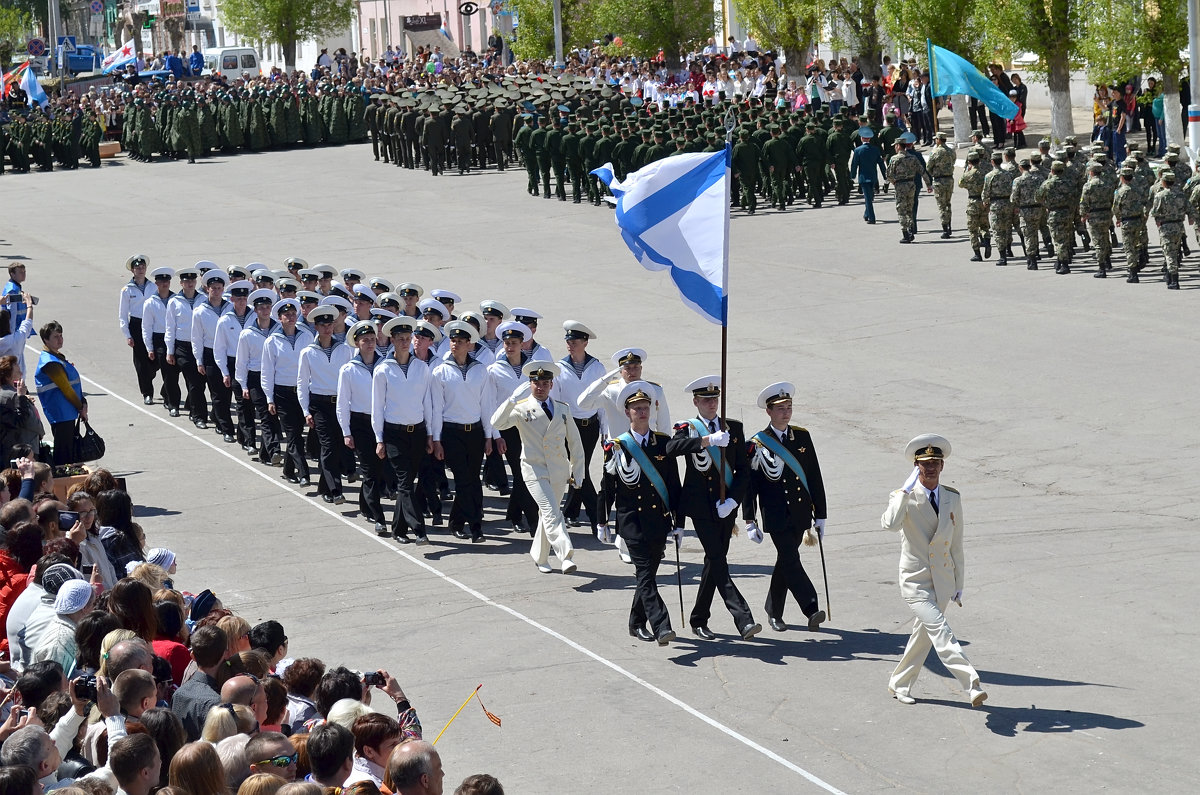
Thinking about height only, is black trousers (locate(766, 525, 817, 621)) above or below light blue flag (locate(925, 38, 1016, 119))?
below

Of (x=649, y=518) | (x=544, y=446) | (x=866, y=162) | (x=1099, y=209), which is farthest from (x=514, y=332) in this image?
(x=866, y=162)

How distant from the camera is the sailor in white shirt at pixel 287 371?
1437 centimetres

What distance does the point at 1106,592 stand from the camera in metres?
10.6

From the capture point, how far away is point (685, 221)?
34.1ft

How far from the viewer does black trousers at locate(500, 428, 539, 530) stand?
1287 cm

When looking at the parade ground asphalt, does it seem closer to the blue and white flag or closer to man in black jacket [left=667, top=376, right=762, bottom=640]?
man in black jacket [left=667, top=376, right=762, bottom=640]

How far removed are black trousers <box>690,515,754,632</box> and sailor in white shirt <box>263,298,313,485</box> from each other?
17.4 feet

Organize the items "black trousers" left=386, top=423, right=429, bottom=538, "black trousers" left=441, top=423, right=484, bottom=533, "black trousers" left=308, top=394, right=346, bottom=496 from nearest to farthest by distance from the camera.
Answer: "black trousers" left=386, top=423, right=429, bottom=538 → "black trousers" left=441, top=423, right=484, bottom=533 → "black trousers" left=308, top=394, right=346, bottom=496

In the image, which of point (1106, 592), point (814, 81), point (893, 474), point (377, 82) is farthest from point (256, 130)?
Result: point (1106, 592)

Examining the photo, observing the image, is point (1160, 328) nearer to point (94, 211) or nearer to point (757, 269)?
point (757, 269)

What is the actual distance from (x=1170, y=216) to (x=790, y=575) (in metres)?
12.1

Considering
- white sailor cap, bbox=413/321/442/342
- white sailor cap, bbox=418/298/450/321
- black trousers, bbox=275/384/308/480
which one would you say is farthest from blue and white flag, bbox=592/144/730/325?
black trousers, bbox=275/384/308/480

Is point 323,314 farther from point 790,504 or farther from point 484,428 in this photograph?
point 790,504

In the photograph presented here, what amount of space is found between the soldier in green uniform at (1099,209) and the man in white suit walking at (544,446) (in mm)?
11604
